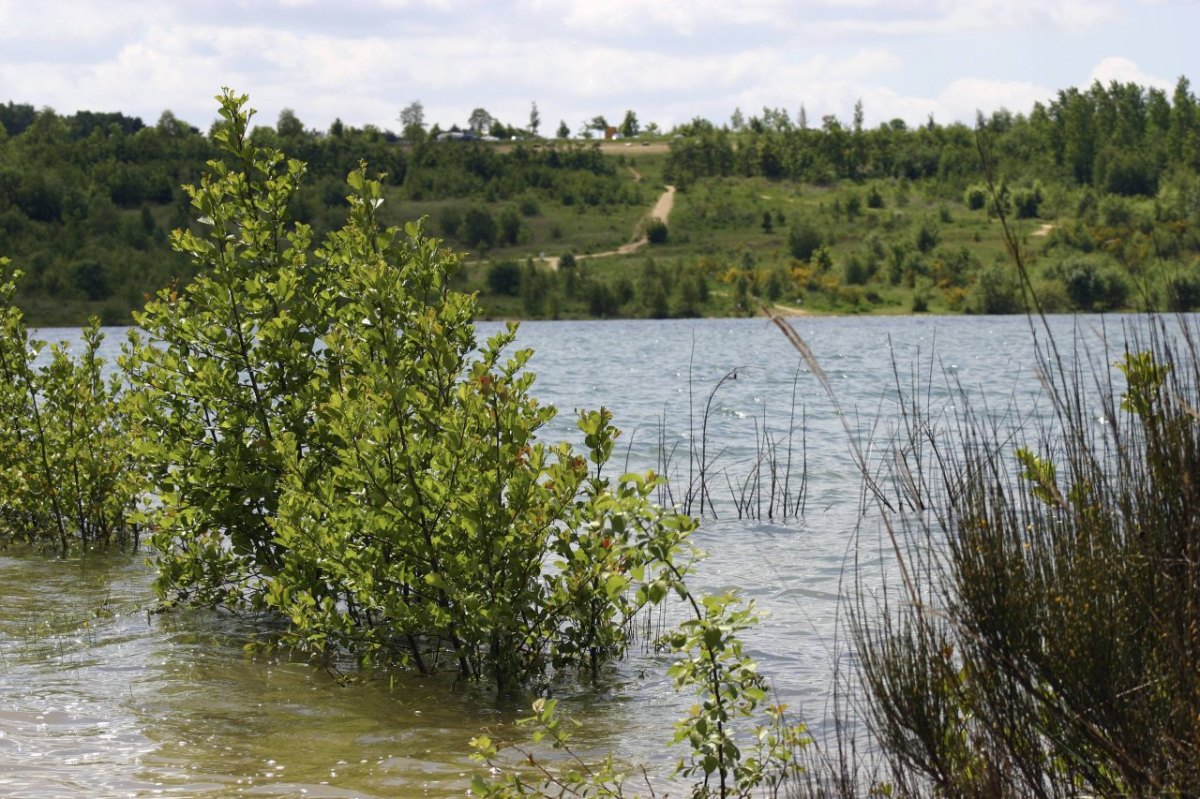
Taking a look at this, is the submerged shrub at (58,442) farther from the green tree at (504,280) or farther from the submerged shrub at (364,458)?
the green tree at (504,280)

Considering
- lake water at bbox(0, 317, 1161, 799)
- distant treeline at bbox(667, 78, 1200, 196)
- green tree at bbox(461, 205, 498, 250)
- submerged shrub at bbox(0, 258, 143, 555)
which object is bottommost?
lake water at bbox(0, 317, 1161, 799)

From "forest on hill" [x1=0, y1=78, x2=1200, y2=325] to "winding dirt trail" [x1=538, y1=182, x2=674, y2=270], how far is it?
0.72 meters

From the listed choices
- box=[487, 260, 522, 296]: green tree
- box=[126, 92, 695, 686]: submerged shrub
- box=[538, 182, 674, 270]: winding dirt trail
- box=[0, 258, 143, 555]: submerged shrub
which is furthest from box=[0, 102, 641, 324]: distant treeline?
box=[126, 92, 695, 686]: submerged shrub

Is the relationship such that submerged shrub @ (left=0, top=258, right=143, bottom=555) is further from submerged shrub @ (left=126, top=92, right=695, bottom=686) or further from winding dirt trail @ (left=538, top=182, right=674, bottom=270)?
winding dirt trail @ (left=538, top=182, right=674, bottom=270)

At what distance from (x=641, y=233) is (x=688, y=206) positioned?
41.6 ft

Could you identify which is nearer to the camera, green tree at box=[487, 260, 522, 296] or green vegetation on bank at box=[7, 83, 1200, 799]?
green vegetation on bank at box=[7, 83, 1200, 799]

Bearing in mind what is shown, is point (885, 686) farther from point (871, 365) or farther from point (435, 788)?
point (871, 365)

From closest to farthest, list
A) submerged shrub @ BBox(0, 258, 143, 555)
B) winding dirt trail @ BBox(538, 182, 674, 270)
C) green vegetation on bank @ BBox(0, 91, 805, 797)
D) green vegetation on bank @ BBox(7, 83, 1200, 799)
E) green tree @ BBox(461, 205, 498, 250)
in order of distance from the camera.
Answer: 1. green vegetation on bank @ BBox(7, 83, 1200, 799)
2. green vegetation on bank @ BBox(0, 91, 805, 797)
3. submerged shrub @ BBox(0, 258, 143, 555)
4. winding dirt trail @ BBox(538, 182, 674, 270)
5. green tree @ BBox(461, 205, 498, 250)

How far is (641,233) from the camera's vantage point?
13900cm

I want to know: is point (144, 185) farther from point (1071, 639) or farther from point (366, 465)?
point (1071, 639)

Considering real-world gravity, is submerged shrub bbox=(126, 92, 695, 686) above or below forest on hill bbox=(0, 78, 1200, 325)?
below

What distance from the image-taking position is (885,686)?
216 inches

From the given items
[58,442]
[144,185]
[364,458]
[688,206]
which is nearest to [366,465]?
[364,458]

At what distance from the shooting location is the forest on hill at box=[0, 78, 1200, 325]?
109000mm
